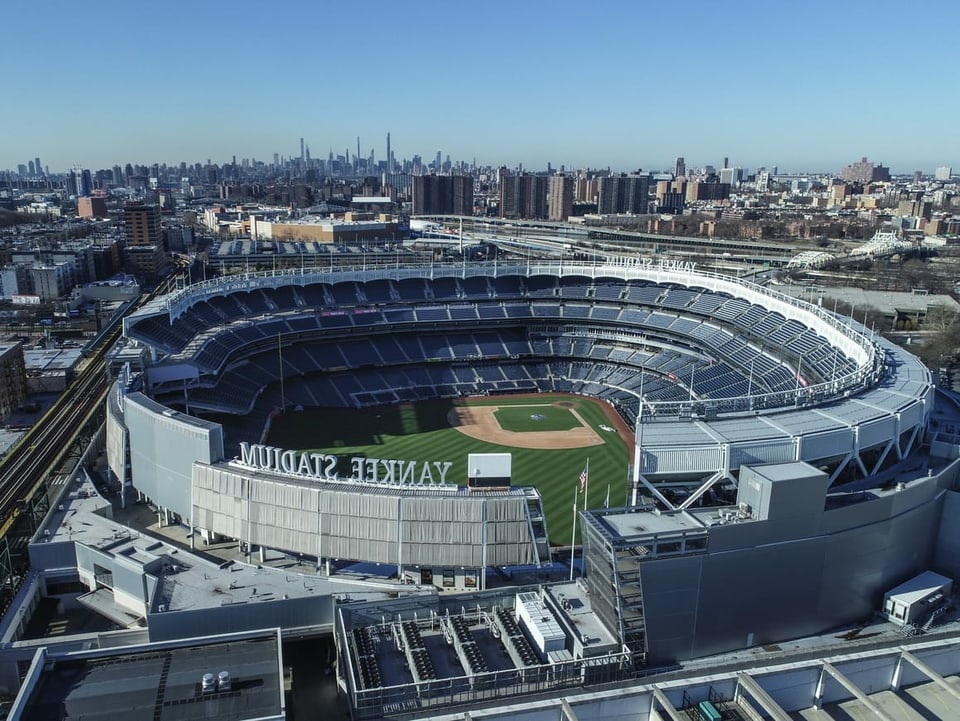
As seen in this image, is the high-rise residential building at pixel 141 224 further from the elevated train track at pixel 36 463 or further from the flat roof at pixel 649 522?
the flat roof at pixel 649 522

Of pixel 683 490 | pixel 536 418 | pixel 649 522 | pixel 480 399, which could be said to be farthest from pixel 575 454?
pixel 649 522

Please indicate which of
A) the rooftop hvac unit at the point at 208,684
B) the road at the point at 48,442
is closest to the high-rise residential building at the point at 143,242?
the road at the point at 48,442

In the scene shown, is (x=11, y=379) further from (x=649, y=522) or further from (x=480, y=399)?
(x=649, y=522)

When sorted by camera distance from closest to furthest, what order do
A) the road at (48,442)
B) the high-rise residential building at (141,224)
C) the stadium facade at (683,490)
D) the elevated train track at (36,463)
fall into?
the stadium facade at (683,490), the elevated train track at (36,463), the road at (48,442), the high-rise residential building at (141,224)

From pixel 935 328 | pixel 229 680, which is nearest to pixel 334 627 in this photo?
pixel 229 680

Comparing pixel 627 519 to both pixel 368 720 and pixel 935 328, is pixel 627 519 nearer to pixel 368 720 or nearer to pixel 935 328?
pixel 368 720

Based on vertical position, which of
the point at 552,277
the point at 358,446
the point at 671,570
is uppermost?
the point at 552,277
